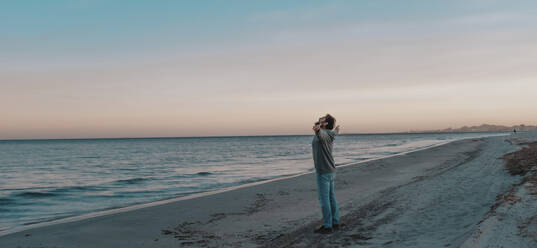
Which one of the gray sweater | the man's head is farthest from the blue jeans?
the man's head

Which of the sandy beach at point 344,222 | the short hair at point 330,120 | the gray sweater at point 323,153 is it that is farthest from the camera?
the short hair at point 330,120

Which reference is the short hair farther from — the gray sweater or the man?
the gray sweater

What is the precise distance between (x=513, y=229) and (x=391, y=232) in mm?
1818

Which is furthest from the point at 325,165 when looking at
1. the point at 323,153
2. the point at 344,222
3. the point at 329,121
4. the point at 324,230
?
the point at 344,222

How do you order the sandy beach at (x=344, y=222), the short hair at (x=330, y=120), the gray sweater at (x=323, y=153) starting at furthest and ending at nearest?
the short hair at (x=330, y=120) < the gray sweater at (x=323, y=153) < the sandy beach at (x=344, y=222)

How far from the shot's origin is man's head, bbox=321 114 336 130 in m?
6.90

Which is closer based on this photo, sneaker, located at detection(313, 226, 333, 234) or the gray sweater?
the gray sweater

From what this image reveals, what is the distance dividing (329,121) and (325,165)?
33.2 inches

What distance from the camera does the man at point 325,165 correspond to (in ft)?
22.0

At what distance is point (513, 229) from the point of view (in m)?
5.75

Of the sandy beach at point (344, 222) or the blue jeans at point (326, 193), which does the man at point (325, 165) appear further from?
the sandy beach at point (344, 222)

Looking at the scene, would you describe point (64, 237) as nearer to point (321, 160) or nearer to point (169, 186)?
point (321, 160)

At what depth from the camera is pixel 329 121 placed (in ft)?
22.9

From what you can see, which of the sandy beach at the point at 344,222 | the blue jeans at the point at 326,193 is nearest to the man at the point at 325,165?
the blue jeans at the point at 326,193
